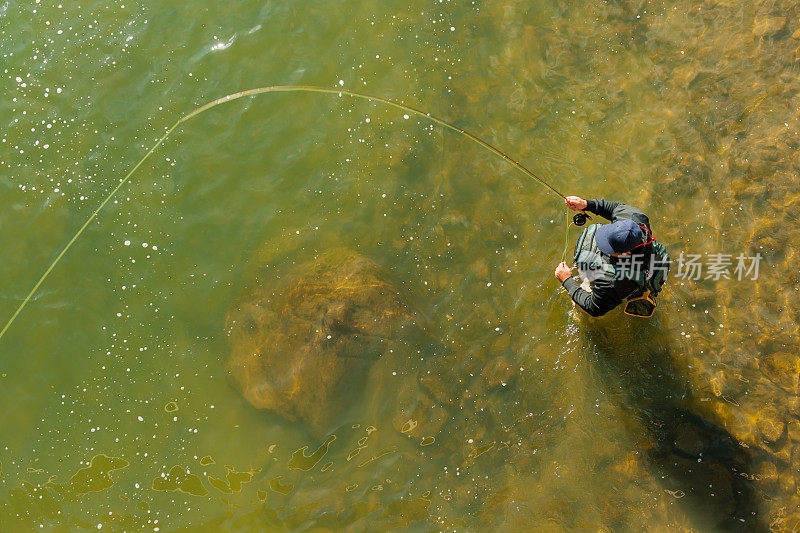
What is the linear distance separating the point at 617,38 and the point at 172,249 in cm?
473

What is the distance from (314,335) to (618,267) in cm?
265

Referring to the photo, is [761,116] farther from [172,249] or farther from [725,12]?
[172,249]

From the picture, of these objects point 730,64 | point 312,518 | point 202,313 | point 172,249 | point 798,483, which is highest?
point 730,64

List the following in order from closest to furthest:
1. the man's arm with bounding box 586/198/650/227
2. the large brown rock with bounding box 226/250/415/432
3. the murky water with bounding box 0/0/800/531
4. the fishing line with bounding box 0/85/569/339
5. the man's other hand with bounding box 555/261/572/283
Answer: the man's arm with bounding box 586/198/650/227
the man's other hand with bounding box 555/261/572/283
the murky water with bounding box 0/0/800/531
the large brown rock with bounding box 226/250/415/432
the fishing line with bounding box 0/85/569/339

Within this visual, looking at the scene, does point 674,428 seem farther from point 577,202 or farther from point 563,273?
point 577,202

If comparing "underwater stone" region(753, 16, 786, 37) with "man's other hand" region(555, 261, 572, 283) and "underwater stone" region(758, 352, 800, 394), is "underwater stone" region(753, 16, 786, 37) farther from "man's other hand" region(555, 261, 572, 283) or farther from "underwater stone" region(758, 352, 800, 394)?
"man's other hand" region(555, 261, 572, 283)

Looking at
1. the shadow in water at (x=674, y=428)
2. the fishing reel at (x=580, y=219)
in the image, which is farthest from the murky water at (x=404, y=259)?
the fishing reel at (x=580, y=219)

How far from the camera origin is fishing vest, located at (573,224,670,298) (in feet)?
13.5

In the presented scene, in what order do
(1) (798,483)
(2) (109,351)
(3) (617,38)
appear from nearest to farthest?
(1) (798,483)
(2) (109,351)
(3) (617,38)

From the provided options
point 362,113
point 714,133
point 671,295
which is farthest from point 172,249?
point 714,133

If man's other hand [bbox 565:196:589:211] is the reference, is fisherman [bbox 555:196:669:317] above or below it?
below

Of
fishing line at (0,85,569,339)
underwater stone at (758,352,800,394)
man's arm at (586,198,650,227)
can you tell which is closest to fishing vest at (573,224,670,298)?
man's arm at (586,198,650,227)

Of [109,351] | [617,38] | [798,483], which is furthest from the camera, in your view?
[617,38]

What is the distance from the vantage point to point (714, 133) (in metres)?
5.32
